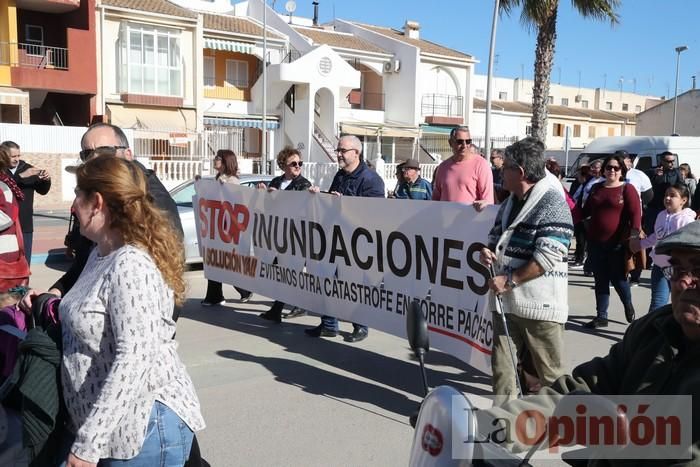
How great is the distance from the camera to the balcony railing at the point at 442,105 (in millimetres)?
42188

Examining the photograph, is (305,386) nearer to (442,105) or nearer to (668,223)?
(668,223)

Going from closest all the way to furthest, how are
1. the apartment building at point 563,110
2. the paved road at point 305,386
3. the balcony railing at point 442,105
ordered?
the paved road at point 305,386, the balcony railing at point 442,105, the apartment building at point 563,110

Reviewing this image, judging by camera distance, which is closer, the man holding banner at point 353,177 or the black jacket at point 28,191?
the man holding banner at point 353,177

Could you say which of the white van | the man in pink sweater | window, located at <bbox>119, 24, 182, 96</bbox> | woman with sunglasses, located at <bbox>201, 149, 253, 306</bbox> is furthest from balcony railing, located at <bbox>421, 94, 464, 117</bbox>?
the man in pink sweater

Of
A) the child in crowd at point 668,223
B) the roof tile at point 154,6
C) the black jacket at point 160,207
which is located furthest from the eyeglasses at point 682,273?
the roof tile at point 154,6

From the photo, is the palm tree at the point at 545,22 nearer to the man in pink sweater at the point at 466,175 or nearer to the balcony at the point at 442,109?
the man in pink sweater at the point at 466,175

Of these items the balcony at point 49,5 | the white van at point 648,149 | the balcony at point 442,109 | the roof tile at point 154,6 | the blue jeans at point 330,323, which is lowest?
the blue jeans at point 330,323

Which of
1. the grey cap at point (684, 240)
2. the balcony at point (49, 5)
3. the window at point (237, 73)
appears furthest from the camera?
the window at point (237, 73)

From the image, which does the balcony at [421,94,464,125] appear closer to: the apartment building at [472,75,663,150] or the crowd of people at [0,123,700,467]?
the apartment building at [472,75,663,150]

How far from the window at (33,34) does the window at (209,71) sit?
823 centimetres

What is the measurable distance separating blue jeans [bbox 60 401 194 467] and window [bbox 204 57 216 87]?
34.7 m

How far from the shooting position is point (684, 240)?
2172mm

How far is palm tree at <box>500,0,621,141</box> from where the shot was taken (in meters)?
20.5

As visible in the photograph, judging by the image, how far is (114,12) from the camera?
98.0ft
